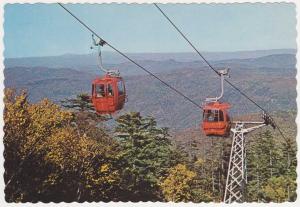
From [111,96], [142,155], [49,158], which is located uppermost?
[111,96]

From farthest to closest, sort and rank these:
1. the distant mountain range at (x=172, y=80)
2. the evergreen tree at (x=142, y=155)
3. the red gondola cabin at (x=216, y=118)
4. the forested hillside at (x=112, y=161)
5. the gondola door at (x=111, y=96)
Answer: the evergreen tree at (x=142, y=155) < the distant mountain range at (x=172, y=80) < the forested hillside at (x=112, y=161) < the red gondola cabin at (x=216, y=118) < the gondola door at (x=111, y=96)

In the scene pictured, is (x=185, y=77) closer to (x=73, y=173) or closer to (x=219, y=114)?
(x=73, y=173)

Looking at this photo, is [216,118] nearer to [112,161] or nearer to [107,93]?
[107,93]

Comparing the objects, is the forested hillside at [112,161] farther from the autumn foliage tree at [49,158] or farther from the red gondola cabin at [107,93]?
the red gondola cabin at [107,93]

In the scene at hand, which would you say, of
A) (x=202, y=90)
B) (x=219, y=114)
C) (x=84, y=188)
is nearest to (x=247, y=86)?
(x=202, y=90)

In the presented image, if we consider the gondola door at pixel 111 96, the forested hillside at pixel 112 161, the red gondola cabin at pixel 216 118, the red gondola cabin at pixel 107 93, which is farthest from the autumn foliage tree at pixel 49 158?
the red gondola cabin at pixel 216 118

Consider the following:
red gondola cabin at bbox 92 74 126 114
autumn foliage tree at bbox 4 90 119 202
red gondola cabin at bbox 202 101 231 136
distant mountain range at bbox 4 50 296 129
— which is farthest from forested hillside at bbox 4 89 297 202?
red gondola cabin at bbox 202 101 231 136

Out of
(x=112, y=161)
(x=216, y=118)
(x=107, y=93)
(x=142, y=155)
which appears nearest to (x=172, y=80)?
(x=142, y=155)

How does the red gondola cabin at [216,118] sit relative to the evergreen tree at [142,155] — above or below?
above
